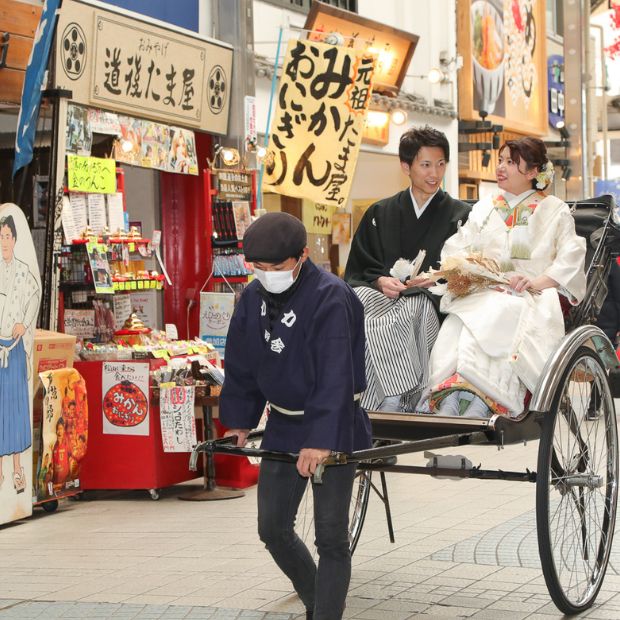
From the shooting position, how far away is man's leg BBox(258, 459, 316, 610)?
4.65 meters

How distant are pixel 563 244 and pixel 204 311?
5.31 meters

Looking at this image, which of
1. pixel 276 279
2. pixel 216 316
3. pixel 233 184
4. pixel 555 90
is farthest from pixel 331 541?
pixel 555 90

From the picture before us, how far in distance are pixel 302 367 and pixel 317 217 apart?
10.0 metres

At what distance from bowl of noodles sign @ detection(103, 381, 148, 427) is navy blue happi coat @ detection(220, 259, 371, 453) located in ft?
13.3

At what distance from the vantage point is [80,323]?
9273 millimetres

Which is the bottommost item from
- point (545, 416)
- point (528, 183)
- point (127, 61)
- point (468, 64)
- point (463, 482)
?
point (463, 482)

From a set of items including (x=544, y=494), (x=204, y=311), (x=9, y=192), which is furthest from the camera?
(x=204, y=311)

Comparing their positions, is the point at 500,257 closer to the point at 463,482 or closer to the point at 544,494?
the point at 544,494

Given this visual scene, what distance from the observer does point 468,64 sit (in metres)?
17.8

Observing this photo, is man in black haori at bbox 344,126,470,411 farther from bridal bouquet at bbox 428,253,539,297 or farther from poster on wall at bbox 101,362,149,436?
poster on wall at bbox 101,362,149,436

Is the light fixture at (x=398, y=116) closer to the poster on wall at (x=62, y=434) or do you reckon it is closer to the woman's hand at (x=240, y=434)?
the poster on wall at (x=62, y=434)

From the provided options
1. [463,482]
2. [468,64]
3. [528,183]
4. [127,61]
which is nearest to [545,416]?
[528,183]

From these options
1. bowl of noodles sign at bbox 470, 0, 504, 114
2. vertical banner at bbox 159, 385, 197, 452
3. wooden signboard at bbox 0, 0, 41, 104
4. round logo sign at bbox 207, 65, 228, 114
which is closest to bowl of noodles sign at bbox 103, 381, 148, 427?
vertical banner at bbox 159, 385, 197, 452

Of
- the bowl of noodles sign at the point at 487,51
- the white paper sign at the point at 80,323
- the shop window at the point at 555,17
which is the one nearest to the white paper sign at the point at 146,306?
the white paper sign at the point at 80,323
